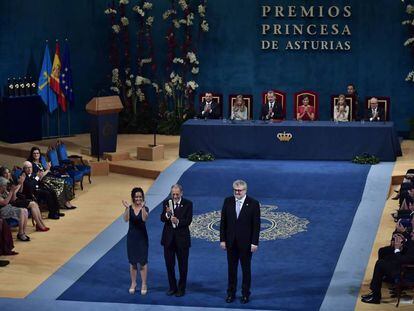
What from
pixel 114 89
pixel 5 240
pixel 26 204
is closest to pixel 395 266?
pixel 5 240

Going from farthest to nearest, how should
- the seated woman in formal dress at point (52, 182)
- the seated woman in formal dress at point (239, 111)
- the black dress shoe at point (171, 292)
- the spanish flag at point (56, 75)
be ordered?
the spanish flag at point (56, 75) → the seated woman in formal dress at point (239, 111) → the seated woman in formal dress at point (52, 182) → the black dress shoe at point (171, 292)

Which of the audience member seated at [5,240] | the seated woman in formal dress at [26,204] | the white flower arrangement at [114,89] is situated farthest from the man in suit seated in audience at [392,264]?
the white flower arrangement at [114,89]

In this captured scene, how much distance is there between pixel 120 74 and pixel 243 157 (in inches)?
190

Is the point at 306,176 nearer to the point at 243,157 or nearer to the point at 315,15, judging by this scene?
the point at 243,157

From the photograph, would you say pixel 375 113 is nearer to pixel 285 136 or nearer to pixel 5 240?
pixel 285 136

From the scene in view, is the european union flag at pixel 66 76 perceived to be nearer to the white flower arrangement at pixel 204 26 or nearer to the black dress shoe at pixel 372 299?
the white flower arrangement at pixel 204 26

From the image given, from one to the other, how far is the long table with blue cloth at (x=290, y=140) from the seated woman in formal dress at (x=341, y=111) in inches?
11.8

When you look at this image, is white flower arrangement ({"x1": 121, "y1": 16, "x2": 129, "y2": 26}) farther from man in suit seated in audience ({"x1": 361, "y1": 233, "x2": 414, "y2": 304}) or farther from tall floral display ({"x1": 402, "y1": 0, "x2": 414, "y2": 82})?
man in suit seated in audience ({"x1": 361, "y1": 233, "x2": 414, "y2": 304})

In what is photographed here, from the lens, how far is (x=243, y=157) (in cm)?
2019

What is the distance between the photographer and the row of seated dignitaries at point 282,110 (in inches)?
802

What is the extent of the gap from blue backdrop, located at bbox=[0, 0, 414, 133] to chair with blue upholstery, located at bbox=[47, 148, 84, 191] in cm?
419

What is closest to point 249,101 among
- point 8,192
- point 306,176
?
point 306,176

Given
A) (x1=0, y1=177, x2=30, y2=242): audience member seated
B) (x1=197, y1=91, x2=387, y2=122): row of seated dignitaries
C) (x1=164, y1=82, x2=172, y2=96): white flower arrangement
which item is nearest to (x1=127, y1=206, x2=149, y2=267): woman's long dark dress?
(x1=0, y1=177, x2=30, y2=242): audience member seated

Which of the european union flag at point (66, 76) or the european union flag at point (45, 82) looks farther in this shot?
the european union flag at point (66, 76)
